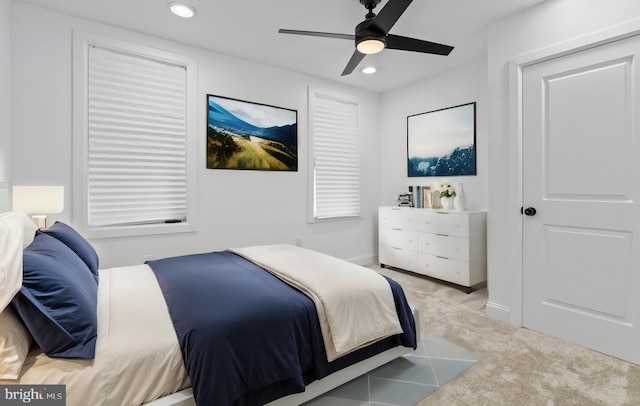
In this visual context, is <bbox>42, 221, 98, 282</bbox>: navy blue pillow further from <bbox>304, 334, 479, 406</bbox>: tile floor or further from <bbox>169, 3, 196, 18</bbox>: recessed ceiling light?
<bbox>169, 3, 196, 18</bbox>: recessed ceiling light

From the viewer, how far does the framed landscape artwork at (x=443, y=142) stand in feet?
12.5

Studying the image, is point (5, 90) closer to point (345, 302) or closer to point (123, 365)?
point (123, 365)

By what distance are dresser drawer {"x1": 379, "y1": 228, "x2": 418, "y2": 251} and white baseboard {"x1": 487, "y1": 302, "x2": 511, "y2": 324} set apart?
1277 mm

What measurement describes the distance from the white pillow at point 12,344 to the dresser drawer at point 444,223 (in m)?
3.50

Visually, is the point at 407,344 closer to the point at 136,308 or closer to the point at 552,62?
the point at 136,308

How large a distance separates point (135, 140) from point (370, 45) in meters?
2.24

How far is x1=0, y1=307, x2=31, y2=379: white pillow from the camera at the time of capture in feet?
3.55

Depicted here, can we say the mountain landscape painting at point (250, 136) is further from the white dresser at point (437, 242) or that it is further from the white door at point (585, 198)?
the white door at point (585, 198)

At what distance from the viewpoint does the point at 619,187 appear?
214cm

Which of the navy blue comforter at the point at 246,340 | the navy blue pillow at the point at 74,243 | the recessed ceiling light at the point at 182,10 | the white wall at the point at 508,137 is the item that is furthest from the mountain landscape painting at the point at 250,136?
the white wall at the point at 508,137

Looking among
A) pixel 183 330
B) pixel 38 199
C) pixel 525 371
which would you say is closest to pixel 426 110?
pixel 525 371

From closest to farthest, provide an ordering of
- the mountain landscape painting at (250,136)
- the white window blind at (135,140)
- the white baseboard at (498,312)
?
the white baseboard at (498,312), the white window blind at (135,140), the mountain landscape painting at (250,136)

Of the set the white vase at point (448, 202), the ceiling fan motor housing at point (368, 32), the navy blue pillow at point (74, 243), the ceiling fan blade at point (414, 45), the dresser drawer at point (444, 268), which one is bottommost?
the dresser drawer at point (444, 268)

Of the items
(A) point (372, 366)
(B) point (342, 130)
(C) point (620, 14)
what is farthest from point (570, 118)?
(B) point (342, 130)
